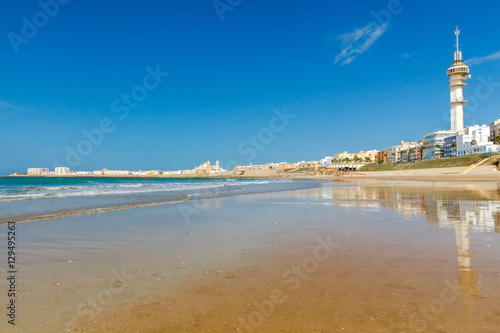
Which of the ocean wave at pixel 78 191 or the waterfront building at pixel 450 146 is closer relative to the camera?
the ocean wave at pixel 78 191

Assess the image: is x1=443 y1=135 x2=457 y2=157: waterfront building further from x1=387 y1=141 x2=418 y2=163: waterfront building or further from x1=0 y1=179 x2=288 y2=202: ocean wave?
x1=0 y1=179 x2=288 y2=202: ocean wave

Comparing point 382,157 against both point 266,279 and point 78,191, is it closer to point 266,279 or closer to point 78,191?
point 78,191

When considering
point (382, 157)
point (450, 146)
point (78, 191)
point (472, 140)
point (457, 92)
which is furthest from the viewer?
point (382, 157)

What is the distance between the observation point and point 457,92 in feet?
360

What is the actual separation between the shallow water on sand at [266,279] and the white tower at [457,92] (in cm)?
12072

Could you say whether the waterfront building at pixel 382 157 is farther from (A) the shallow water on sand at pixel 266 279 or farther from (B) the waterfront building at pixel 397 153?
(A) the shallow water on sand at pixel 266 279

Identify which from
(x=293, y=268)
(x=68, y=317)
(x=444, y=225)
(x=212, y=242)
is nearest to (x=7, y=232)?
(x=212, y=242)

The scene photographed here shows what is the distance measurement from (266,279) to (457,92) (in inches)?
5195

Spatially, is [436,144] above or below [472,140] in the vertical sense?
above

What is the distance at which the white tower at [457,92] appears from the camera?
107500mm

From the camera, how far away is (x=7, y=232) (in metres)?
9.48

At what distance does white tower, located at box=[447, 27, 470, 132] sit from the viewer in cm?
10750

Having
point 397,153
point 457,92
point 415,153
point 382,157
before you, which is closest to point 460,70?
point 457,92

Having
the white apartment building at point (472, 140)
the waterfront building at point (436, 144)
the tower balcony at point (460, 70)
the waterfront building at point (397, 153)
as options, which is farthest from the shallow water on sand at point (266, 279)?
the waterfront building at point (397, 153)
